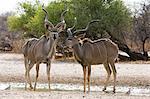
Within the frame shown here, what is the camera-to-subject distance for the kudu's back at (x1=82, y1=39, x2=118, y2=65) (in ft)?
53.6

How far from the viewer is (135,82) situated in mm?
20141

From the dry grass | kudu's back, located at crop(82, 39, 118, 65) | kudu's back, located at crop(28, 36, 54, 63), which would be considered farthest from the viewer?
the dry grass

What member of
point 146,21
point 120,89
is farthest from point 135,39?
point 120,89

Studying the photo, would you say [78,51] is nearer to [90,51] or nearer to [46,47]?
[90,51]

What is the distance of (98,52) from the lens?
16.7 meters

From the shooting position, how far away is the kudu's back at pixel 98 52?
16328mm

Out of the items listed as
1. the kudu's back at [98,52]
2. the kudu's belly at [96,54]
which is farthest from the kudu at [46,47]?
the kudu's belly at [96,54]

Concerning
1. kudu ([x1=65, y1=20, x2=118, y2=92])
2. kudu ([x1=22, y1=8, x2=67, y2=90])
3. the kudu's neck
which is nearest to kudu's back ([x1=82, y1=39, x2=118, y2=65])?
kudu ([x1=65, y1=20, x2=118, y2=92])

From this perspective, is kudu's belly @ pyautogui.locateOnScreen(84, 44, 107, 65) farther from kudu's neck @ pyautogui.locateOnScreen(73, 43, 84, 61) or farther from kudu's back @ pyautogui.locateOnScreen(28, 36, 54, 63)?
kudu's back @ pyautogui.locateOnScreen(28, 36, 54, 63)

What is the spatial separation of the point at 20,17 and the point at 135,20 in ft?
43.1

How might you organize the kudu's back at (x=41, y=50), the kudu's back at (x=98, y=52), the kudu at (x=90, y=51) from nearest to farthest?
1. the kudu at (x=90, y=51)
2. the kudu's back at (x=98, y=52)
3. the kudu's back at (x=41, y=50)

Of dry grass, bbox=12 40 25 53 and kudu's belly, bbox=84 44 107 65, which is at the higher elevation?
dry grass, bbox=12 40 25 53

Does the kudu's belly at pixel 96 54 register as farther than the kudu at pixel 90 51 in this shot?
Yes

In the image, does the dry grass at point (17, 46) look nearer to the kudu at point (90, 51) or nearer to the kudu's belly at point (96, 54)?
the kudu at point (90, 51)
